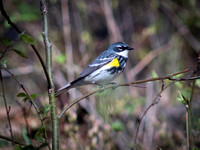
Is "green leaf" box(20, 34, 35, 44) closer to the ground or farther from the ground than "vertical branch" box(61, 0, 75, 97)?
closer to the ground

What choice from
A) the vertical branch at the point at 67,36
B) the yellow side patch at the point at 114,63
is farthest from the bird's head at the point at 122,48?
the vertical branch at the point at 67,36

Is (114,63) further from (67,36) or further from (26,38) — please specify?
(67,36)

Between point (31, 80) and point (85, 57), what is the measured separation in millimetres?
1377

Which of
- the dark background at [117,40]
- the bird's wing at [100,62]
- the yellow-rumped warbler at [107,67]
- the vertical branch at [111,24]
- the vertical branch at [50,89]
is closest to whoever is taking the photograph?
the vertical branch at [50,89]

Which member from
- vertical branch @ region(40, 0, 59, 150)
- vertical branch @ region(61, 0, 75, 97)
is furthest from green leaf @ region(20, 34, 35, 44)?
vertical branch @ region(61, 0, 75, 97)

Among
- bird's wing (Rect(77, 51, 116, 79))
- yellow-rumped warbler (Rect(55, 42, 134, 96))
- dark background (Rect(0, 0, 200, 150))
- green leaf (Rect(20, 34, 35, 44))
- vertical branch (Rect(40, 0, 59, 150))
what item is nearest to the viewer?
green leaf (Rect(20, 34, 35, 44))

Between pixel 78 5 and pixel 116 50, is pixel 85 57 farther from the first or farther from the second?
pixel 116 50

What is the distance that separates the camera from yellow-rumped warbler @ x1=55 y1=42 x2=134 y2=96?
2804 millimetres

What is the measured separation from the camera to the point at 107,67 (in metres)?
2.90

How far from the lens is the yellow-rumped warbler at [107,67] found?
2804 mm

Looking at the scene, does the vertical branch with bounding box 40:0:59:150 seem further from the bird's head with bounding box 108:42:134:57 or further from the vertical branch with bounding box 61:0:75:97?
the vertical branch with bounding box 61:0:75:97

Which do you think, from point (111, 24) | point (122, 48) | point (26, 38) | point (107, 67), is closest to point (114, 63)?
point (107, 67)

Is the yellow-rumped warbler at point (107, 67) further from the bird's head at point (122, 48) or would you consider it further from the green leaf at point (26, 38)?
the green leaf at point (26, 38)

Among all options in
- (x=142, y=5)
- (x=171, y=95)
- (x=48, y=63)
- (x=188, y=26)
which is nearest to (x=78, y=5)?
(x=142, y=5)
